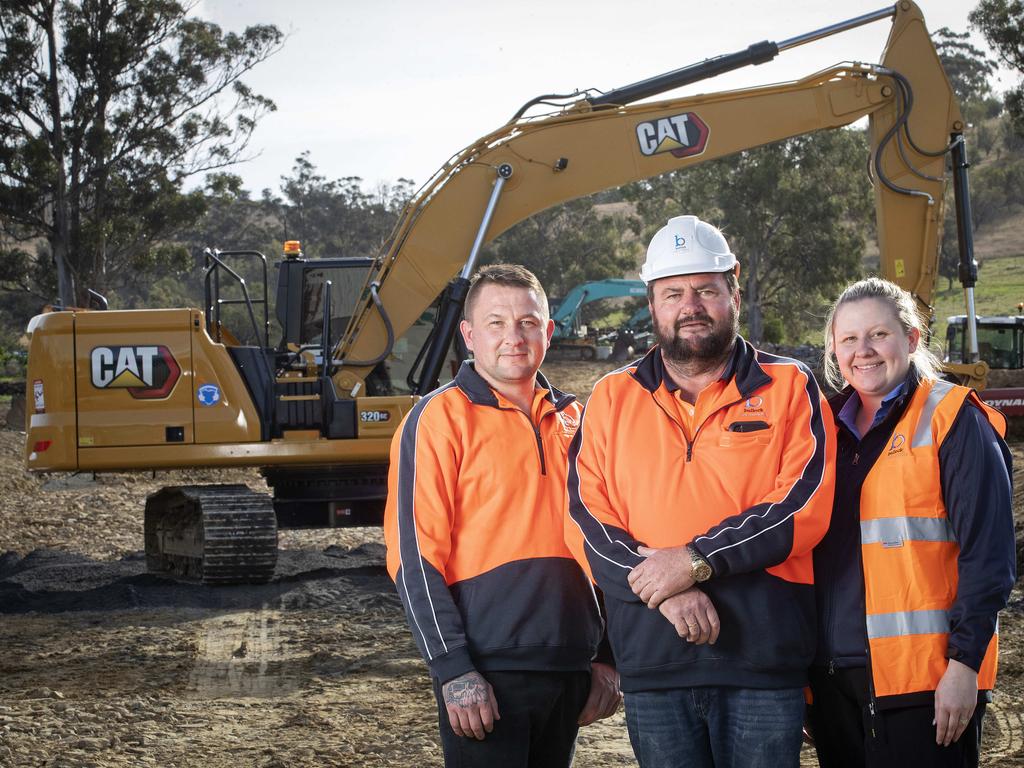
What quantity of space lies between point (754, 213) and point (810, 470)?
3738 cm

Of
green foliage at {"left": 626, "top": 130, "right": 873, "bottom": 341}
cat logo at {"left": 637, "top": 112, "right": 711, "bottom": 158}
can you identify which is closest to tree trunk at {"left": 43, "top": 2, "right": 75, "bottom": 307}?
green foliage at {"left": 626, "top": 130, "right": 873, "bottom": 341}

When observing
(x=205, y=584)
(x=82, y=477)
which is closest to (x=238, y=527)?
(x=205, y=584)

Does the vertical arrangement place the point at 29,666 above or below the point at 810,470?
below

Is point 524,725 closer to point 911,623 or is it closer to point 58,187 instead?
point 911,623

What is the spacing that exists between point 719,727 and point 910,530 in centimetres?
66

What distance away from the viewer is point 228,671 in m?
7.24

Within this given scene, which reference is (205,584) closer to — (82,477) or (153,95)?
(82,477)

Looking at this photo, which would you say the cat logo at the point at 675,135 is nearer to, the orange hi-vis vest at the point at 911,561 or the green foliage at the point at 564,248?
the orange hi-vis vest at the point at 911,561

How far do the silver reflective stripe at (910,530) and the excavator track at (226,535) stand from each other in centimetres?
717

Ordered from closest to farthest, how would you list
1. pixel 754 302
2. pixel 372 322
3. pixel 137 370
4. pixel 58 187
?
pixel 137 370, pixel 372 322, pixel 58 187, pixel 754 302

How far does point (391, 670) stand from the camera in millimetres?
7254

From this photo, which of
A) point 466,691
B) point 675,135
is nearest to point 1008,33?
point 675,135

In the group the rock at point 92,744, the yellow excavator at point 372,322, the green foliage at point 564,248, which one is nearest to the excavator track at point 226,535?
the yellow excavator at point 372,322

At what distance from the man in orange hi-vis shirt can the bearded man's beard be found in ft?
1.32
